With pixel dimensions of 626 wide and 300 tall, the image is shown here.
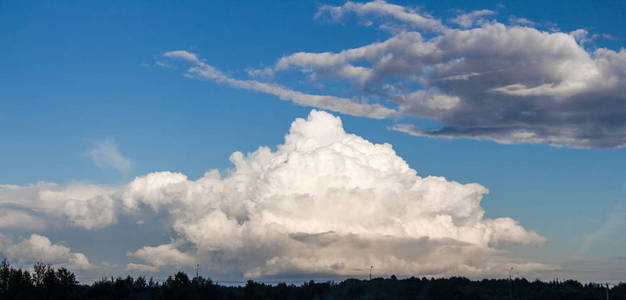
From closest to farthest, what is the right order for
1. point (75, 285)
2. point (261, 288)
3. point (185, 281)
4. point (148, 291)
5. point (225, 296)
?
point (75, 285) → point (185, 281) → point (225, 296) → point (148, 291) → point (261, 288)

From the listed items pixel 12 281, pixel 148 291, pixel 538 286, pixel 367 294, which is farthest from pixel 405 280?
pixel 12 281

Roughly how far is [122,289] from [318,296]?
49.7 m

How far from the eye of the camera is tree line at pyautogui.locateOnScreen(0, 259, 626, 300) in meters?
127

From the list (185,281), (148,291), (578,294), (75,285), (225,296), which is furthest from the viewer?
(148,291)

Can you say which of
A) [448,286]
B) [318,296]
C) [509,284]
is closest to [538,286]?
[509,284]

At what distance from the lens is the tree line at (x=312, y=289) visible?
127000mm

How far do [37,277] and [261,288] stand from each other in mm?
64231

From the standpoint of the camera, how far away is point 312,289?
575ft

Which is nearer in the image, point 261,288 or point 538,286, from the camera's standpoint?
point 538,286

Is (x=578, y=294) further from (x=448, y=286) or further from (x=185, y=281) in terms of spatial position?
(x=185, y=281)

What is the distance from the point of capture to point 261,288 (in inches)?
7185

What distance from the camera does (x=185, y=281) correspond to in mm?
143750

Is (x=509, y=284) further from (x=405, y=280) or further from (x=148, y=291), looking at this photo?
(x=148, y=291)

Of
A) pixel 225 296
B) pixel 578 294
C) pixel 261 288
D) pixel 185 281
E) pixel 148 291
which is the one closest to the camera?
pixel 578 294
